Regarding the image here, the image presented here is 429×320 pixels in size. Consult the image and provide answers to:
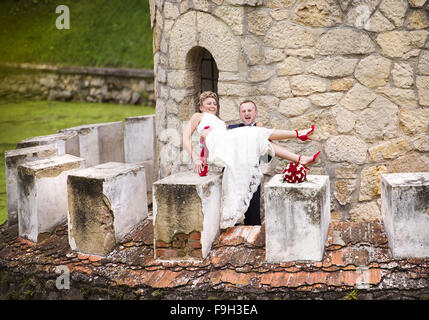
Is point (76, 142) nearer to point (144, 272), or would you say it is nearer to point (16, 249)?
point (16, 249)

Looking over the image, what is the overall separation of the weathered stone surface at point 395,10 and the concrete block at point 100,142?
3.66m

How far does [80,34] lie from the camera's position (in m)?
15.9

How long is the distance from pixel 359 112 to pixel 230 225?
5.70 ft

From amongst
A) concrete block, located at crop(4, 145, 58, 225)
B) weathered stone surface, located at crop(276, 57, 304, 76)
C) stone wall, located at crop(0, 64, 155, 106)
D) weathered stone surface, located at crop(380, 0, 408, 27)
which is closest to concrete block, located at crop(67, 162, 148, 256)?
concrete block, located at crop(4, 145, 58, 225)

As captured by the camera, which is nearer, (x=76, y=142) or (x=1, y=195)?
(x=76, y=142)

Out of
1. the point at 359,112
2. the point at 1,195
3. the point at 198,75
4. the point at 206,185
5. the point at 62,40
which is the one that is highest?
the point at 62,40

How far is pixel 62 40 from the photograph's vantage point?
1623 centimetres

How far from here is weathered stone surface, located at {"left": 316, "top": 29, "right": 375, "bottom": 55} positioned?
4801 millimetres

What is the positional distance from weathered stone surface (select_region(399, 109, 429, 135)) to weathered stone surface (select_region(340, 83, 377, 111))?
0.32 metres

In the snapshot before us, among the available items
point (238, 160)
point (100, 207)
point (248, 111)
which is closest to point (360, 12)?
point (248, 111)

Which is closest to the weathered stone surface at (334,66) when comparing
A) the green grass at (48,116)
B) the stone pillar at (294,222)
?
the stone pillar at (294,222)

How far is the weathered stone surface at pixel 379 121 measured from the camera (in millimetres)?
4906

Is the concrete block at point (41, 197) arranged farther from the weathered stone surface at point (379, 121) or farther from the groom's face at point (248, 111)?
the weathered stone surface at point (379, 121)

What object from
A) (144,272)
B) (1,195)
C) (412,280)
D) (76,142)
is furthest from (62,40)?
(412,280)
